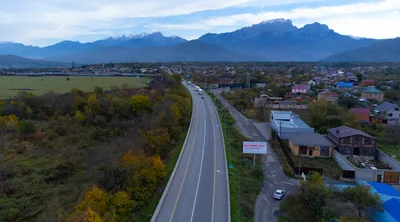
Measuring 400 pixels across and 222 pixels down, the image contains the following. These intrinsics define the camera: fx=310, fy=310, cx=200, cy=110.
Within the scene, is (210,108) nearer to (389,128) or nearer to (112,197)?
(389,128)

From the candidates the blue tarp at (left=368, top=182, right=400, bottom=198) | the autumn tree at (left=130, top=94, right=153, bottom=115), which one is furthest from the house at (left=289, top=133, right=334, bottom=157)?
the autumn tree at (left=130, top=94, right=153, bottom=115)

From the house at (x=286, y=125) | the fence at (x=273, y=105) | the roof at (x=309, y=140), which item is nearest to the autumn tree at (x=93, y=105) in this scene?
the house at (x=286, y=125)

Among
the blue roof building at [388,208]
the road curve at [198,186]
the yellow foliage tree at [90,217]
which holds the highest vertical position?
the yellow foliage tree at [90,217]

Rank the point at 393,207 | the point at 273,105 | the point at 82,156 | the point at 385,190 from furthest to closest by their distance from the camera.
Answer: the point at 273,105
the point at 82,156
the point at 385,190
the point at 393,207

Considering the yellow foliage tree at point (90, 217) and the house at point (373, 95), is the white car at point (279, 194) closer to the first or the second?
the yellow foliage tree at point (90, 217)

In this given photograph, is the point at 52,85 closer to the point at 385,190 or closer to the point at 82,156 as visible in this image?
the point at 82,156

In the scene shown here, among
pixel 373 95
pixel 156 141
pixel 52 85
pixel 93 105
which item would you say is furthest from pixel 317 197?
pixel 52 85
